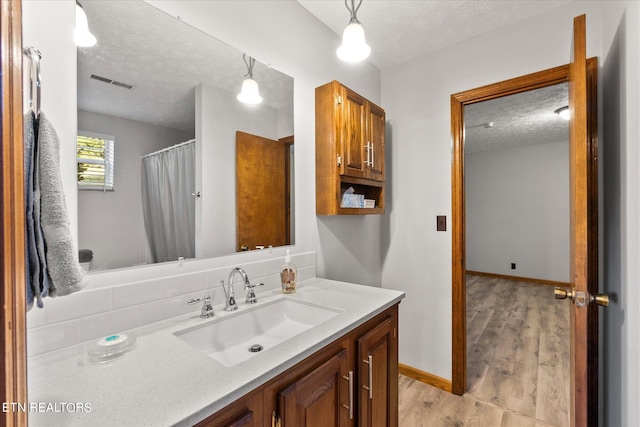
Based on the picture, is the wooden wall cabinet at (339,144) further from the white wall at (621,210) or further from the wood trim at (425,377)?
the wood trim at (425,377)

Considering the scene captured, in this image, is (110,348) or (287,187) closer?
(110,348)

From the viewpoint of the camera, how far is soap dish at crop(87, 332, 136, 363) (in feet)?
2.62

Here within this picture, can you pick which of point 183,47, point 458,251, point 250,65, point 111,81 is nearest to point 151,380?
point 111,81

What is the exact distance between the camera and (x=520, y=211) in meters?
5.42

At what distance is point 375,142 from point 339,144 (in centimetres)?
43

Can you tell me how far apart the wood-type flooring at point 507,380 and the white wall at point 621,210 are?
670 millimetres

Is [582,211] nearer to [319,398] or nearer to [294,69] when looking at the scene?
[319,398]

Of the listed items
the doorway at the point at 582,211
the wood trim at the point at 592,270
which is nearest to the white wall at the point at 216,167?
the doorway at the point at 582,211

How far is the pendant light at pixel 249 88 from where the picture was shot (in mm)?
1448

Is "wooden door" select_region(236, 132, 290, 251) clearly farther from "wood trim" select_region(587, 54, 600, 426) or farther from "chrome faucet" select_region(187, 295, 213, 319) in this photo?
"wood trim" select_region(587, 54, 600, 426)

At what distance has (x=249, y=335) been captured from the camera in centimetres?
122

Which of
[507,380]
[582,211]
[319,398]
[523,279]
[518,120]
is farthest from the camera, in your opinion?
[523,279]

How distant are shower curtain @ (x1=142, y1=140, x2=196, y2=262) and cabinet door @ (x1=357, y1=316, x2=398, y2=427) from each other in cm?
82

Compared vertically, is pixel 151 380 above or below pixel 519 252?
above
